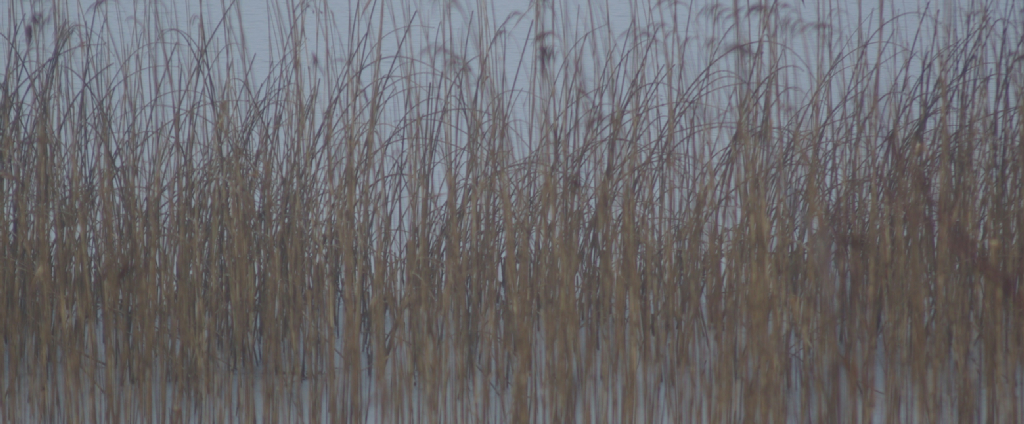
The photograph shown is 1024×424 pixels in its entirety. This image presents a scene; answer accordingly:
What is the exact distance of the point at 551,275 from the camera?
1.35 m

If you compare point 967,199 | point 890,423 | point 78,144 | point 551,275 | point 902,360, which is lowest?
point 890,423

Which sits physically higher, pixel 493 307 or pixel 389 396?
pixel 493 307

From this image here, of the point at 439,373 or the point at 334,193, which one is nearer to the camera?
the point at 439,373

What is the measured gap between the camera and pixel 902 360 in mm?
1317

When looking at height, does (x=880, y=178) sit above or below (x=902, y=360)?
above

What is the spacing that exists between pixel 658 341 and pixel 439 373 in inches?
14.5

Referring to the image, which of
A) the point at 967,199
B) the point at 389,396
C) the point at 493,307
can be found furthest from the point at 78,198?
the point at 967,199

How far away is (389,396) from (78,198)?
66 cm

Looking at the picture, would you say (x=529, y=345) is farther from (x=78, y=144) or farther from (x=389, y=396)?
(x=78, y=144)

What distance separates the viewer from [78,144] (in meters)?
1.52

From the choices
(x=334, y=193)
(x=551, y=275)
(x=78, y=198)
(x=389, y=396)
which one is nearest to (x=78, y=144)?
(x=78, y=198)

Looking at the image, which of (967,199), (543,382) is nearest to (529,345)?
(543,382)

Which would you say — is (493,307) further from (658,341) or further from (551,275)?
(658,341)

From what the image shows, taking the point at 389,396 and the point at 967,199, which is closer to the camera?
the point at 967,199
